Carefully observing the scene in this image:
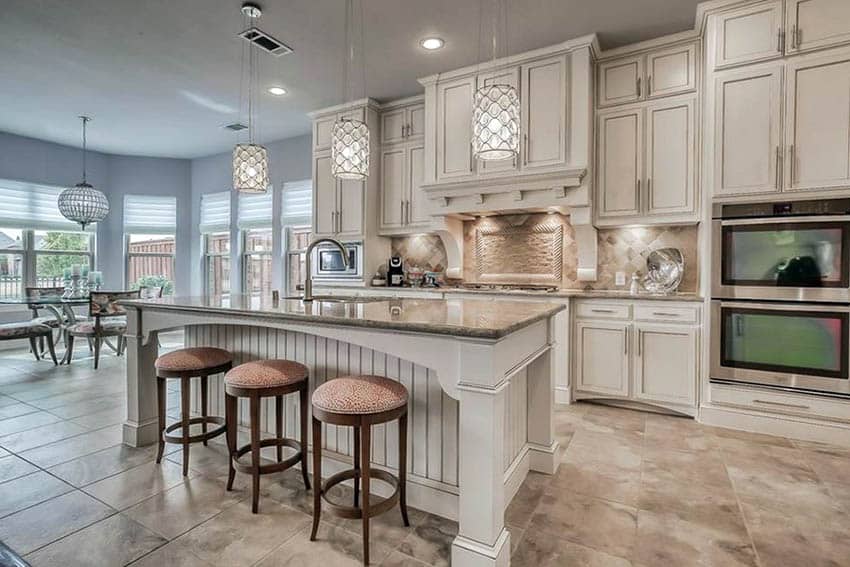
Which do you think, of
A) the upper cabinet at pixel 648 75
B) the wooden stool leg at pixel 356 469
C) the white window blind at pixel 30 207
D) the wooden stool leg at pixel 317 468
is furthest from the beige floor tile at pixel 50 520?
the white window blind at pixel 30 207

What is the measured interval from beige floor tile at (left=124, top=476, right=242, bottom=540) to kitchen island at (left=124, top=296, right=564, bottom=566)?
456 millimetres

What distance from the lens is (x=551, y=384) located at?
2293 mm

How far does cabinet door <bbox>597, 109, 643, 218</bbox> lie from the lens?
355cm

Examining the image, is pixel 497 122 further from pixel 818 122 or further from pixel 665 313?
pixel 818 122

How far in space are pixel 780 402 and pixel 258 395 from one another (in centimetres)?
329

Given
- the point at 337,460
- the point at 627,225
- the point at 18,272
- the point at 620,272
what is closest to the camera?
the point at 337,460

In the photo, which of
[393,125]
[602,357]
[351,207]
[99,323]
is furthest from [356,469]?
[99,323]

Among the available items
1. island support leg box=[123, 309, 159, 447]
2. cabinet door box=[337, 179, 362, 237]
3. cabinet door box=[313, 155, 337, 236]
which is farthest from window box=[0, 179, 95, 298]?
island support leg box=[123, 309, 159, 447]

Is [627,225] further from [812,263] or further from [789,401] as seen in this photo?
[789,401]

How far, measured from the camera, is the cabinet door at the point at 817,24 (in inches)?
107

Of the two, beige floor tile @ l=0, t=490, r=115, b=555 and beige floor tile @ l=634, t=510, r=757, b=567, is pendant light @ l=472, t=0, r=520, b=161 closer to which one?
beige floor tile @ l=634, t=510, r=757, b=567

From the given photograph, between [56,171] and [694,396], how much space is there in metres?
8.25

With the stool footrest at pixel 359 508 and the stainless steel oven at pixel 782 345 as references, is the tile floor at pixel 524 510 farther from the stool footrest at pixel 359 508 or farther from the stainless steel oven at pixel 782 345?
the stainless steel oven at pixel 782 345

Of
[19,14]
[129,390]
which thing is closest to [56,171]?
[19,14]
